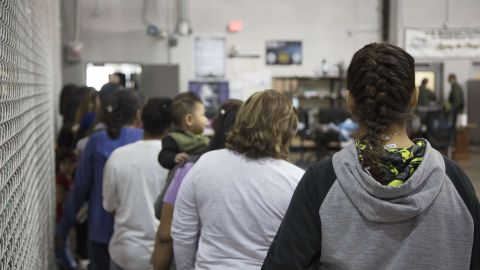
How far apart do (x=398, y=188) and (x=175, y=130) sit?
1.66m

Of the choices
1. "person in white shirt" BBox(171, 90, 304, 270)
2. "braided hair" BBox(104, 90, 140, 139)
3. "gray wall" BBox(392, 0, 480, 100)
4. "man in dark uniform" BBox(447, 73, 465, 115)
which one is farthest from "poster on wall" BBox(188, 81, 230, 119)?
"person in white shirt" BBox(171, 90, 304, 270)

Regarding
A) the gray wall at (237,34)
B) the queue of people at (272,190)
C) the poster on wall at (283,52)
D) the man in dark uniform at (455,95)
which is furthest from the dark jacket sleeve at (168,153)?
the man in dark uniform at (455,95)

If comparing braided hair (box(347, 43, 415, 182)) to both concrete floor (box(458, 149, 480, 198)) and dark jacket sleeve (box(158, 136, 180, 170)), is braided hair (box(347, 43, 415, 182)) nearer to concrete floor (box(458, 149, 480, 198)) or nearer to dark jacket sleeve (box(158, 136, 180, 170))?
dark jacket sleeve (box(158, 136, 180, 170))

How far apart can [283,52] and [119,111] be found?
31.1ft

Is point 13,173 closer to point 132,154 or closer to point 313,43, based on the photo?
point 132,154

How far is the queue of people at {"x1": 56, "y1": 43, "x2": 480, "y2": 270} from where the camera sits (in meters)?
1.37

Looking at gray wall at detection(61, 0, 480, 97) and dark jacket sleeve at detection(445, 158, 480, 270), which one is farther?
gray wall at detection(61, 0, 480, 97)

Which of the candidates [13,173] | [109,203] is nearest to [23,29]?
[13,173]

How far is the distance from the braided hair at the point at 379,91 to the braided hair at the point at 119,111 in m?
2.10

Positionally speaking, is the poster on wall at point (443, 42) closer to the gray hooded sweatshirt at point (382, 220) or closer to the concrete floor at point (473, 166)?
the concrete floor at point (473, 166)

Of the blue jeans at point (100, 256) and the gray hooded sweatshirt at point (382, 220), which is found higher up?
the gray hooded sweatshirt at point (382, 220)

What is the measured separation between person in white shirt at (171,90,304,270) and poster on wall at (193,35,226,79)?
33.4ft

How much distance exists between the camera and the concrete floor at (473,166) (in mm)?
9438

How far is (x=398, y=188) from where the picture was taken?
1.34 metres
